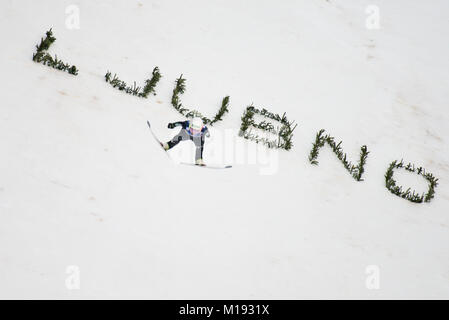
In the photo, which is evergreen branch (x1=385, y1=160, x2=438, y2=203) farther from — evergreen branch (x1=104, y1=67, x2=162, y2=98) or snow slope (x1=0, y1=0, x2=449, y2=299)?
evergreen branch (x1=104, y1=67, x2=162, y2=98)

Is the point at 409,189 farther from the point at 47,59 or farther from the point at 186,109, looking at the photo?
the point at 47,59

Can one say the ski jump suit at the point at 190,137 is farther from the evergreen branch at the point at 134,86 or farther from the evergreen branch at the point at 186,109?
the evergreen branch at the point at 134,86

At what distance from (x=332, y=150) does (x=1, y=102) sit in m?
6.31

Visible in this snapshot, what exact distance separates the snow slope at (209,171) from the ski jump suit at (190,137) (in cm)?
27

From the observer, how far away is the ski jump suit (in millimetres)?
5289

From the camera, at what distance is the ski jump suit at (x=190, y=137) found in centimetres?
529

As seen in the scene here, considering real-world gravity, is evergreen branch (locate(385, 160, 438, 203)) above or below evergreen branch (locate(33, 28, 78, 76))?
below

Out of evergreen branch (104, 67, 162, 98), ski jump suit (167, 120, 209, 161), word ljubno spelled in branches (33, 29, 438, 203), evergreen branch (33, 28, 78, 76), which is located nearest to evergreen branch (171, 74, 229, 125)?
word ljubno spelled in branches (33, 29, 438, 203)

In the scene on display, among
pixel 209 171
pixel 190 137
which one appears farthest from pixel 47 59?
pixel 209 171

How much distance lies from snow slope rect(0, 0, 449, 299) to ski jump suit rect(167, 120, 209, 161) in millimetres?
270

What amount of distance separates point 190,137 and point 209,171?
2.26ft

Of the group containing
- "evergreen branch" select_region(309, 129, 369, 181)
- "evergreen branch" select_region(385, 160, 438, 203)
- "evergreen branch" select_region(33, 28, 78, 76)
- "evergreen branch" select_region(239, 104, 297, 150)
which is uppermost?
"evergreen branch" select_region(33, 28, 78, 76)
